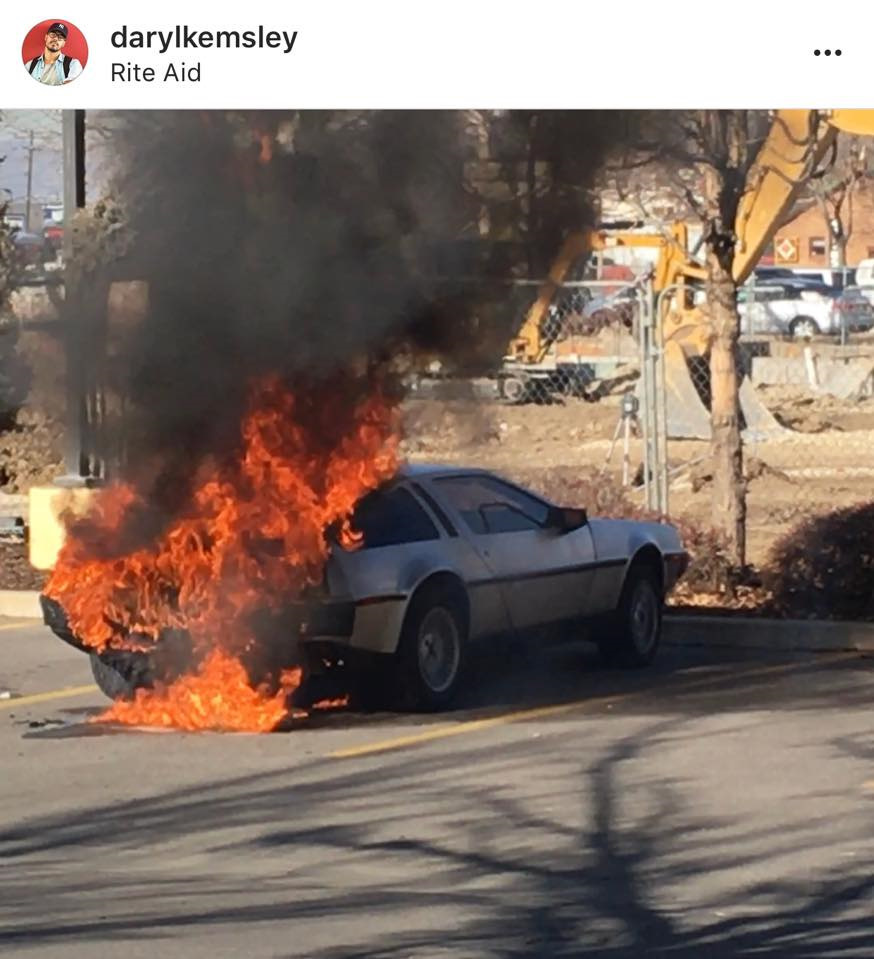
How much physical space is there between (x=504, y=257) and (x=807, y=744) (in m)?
3.04

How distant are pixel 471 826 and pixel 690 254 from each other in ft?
32.6

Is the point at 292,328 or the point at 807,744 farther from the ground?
the point at 292,328

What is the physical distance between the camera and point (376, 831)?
8.41 m

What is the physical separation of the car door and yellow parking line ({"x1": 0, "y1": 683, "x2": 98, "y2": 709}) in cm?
250

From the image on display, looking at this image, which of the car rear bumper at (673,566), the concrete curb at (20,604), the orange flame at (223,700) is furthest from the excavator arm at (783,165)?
the concrete curb at (20,604)

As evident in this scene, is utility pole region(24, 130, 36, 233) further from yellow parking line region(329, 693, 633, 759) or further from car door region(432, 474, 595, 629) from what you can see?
yellow parking line region(329, 693, 633, 759)

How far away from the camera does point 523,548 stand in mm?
11719

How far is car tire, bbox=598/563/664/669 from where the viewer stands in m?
12.5
